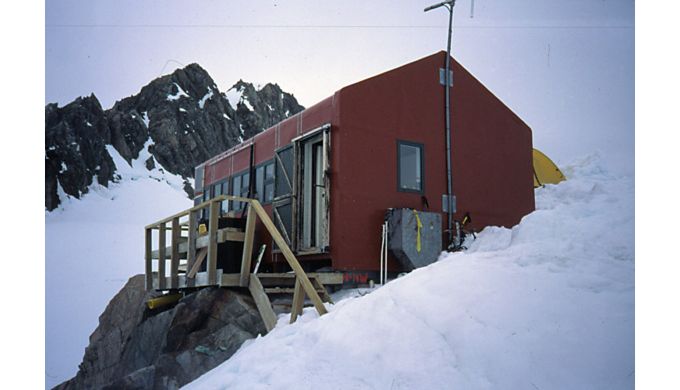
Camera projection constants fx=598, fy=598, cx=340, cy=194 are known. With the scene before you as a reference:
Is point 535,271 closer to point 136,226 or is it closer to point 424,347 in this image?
point 424,347

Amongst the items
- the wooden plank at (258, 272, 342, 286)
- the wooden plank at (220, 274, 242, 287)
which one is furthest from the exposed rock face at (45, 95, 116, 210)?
the wooden plank at (258, 272, 342, 286)

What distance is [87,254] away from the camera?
6.29 metres

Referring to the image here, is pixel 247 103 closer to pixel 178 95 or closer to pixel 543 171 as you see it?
pixel 178 95

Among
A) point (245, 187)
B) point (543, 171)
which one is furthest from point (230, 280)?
point (543, 171)

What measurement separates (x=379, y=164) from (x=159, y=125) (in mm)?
3783

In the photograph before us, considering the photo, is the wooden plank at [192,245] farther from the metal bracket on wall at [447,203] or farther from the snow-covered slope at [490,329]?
the metal bracket on wall at [447,203]

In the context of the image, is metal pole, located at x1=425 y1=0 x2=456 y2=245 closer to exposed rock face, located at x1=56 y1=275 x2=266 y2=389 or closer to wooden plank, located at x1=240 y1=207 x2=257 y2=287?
wooden plank, located at x1=240 y1=207 x2=257 y2=287

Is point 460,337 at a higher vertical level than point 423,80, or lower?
lower

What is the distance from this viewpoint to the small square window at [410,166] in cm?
870

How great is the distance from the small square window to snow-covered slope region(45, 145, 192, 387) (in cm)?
378

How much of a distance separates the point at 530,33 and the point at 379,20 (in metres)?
1.42

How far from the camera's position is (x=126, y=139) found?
9508 millimetres

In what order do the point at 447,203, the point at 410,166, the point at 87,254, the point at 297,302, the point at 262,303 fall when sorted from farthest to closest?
the point at 447,203, the point at 410,166, the point at 262,303, the point at 87,254, the point at 297,302
